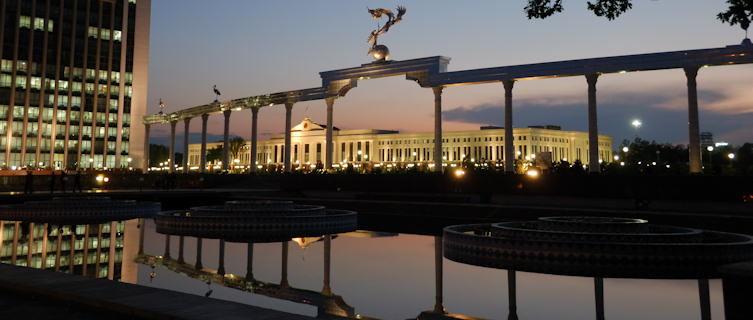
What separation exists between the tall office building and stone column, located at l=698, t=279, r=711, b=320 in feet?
370

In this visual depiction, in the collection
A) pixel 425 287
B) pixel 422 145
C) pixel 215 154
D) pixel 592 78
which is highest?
pixel 422 145

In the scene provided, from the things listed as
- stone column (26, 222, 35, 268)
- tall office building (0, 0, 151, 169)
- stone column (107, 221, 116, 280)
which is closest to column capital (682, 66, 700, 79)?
stone column (107, 221, 116, 280)

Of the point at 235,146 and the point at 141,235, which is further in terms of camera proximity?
the point at 235,146

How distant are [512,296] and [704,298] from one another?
377cm

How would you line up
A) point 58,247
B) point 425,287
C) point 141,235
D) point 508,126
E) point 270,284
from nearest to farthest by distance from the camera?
point 270,284
point 425,287
point 58,247
point 141,235
point 508,126

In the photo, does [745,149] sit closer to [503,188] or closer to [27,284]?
[503,188]

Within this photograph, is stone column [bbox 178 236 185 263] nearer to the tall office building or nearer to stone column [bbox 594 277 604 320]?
stone column [bbox 594 277 604 320]

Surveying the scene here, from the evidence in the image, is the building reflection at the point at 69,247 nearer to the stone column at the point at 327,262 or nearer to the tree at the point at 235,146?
the stone column at the point at 327,262

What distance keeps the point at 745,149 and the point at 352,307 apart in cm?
13206

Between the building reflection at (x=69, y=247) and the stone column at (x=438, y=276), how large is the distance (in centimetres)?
667

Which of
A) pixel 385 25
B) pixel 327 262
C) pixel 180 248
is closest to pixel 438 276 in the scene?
pixel 327 262

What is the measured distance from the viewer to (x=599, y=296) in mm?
10500

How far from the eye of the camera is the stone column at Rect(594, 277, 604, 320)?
912cm

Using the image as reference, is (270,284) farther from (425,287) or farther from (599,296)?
(599,296)
